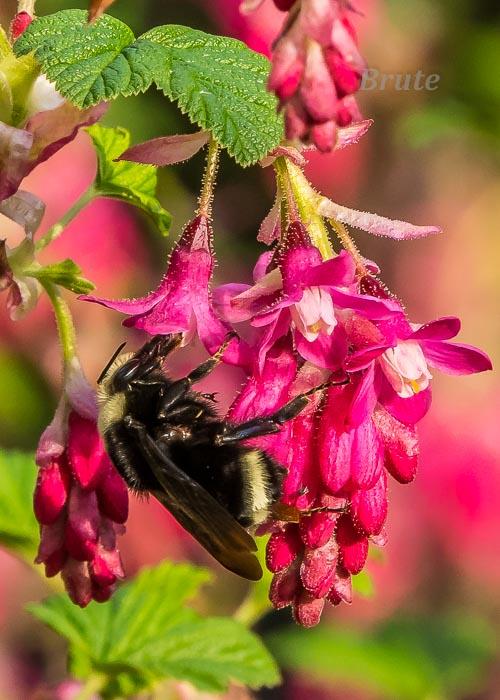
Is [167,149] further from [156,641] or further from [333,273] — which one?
[156,641]

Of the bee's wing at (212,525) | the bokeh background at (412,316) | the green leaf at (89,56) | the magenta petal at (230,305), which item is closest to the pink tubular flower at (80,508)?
the bee's wing at (212,525)

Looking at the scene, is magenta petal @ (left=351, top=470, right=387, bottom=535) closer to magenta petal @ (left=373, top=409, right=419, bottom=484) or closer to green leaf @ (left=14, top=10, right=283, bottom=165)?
magenta petal @ (left=373, top=409, right=419, bottom=484)

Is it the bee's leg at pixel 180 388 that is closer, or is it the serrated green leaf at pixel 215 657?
the bee's leg at pixel 180 388

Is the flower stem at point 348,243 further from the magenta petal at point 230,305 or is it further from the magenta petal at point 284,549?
the magenta petal at point 284,549

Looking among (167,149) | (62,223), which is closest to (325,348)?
(167,149)

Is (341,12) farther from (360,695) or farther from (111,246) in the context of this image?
(360,695)

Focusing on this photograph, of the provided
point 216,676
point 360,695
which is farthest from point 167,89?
point 360,695
